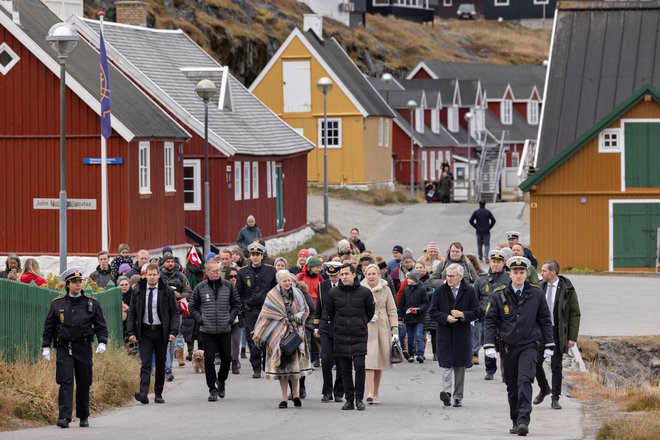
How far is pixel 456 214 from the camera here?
56.2 metres

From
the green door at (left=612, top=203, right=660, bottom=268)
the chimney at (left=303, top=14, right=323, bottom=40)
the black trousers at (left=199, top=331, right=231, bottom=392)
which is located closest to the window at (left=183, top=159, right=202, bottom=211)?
the green door at (left=612, top=203, right=660, bottom=268)

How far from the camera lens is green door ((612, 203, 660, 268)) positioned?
39.9 m

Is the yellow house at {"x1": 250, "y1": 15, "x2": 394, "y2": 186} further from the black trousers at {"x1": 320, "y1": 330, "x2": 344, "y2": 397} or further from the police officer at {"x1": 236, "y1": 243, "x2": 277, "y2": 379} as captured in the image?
the black trousers at {"x1": 320, "y1": 330, "x2": 344, "y2": 397}

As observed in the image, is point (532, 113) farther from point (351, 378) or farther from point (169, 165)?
point (351, 378)

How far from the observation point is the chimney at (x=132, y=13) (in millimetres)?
44469

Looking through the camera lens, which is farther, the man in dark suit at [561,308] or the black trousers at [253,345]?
the black trousers at [253,345]

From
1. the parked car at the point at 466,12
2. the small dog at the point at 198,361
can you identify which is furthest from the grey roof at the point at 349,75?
the parked car at the point at 466,12

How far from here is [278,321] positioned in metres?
17.2

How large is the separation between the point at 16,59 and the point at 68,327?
1728 centimetres

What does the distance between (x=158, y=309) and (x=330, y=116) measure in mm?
46944

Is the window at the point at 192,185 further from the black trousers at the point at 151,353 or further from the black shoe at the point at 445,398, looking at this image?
the black shoe at the point at 445,398

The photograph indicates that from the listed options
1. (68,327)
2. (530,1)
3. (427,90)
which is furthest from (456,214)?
(530,1)

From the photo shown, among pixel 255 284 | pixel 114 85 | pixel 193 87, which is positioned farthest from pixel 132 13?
pixel 255 284

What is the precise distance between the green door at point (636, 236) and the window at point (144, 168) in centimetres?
1439
